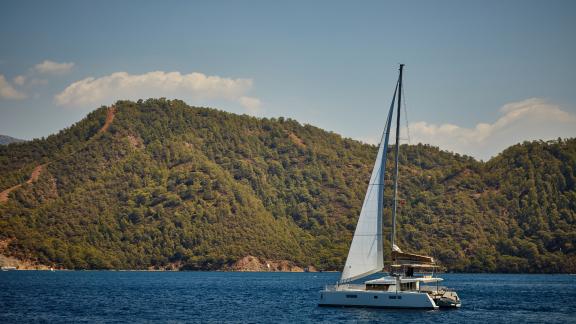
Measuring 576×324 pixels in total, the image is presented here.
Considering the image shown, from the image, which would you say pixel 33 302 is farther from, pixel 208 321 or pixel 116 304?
pixel 208 321

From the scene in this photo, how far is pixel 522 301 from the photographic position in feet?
293

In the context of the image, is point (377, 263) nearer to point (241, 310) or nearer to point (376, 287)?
point (376, 287)

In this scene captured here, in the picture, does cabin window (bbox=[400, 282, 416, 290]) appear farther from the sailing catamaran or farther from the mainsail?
the mainsail

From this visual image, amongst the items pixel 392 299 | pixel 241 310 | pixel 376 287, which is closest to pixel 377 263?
pixel 376 287

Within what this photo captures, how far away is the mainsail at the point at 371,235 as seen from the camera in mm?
63656

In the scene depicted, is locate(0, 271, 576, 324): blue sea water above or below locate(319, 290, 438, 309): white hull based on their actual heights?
below

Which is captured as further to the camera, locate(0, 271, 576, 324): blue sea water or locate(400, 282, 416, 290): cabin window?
locate(400, 282, 416, 290): cabin window

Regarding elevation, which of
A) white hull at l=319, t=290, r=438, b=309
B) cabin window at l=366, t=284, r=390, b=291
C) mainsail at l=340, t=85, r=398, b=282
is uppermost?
mainsail at l=340, t=85, r=398, b=282

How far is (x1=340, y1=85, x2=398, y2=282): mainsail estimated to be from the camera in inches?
2506

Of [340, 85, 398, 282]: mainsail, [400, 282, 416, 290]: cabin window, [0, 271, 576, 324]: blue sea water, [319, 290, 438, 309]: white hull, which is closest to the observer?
[319, 290, 438, 309]: white hull

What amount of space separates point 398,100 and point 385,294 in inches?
590

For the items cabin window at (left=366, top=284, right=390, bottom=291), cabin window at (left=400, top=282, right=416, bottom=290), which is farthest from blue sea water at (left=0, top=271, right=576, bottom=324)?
cabin window at (left=400, top=282, right=416, bottom=290)

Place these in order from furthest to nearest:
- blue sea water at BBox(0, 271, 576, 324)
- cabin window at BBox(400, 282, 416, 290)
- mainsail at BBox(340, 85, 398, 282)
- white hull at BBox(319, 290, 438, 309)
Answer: cabin window at BBox(400, 282, 416, 290), blue sea water at BBox(0, 271, 576, 324), mainsail at BBox(340, 85, 398, 282), white hull at BBox(319, 290, 438, 309)

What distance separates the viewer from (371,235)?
6388cm
